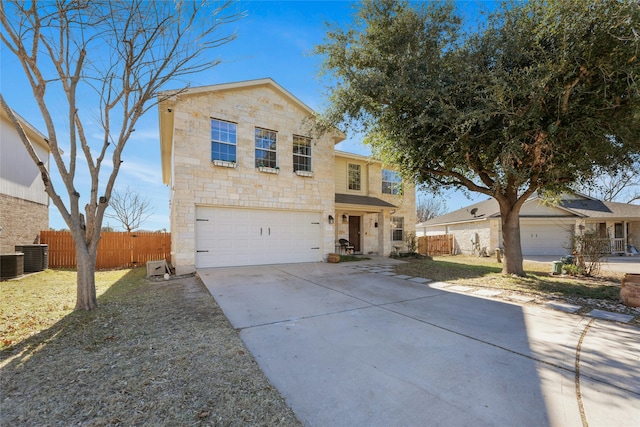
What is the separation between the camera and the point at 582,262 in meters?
9.28

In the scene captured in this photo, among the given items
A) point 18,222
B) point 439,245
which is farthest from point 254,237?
point 439,245

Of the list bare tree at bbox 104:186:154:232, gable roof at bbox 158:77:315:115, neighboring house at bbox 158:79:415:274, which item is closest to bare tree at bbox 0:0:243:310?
gable roof at bbox 158:77:315:115

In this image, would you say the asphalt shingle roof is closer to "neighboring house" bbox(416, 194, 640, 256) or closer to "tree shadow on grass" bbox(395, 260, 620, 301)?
"tree shadow on grass" bbox(395, 260, 620, 301)

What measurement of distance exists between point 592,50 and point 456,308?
5.74 meters

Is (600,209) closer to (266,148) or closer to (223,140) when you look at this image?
(266,148)

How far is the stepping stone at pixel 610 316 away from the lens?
4.73 meters

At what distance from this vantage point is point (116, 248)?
40.3ft

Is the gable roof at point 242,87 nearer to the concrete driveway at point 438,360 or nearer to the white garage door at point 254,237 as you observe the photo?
the white garage door at point 254,237

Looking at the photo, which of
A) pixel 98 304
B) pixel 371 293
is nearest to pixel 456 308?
pixel 371 293

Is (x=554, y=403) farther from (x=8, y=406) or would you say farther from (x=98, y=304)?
(x=98, y=304)

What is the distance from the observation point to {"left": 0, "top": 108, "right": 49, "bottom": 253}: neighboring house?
1068 centimetres

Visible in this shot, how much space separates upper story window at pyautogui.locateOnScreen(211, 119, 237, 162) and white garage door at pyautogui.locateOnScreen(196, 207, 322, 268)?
1772mm

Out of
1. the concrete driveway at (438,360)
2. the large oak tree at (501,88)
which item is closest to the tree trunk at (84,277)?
the concrete driveway at (438,360)

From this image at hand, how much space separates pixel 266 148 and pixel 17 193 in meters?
10.3
